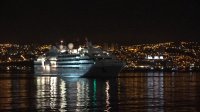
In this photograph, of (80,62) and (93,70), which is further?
(80,62)

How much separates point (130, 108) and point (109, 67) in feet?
225

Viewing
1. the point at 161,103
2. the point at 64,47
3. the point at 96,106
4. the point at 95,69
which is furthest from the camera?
the point at 64,47

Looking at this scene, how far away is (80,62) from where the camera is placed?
11562cm

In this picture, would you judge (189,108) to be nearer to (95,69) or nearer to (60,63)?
(95,69)

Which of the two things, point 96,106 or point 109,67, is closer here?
point 96,106

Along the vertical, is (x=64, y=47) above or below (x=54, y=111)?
above

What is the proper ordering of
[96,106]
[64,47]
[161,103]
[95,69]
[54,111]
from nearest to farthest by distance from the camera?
[54,111] < [96,106] < [161,103] < [95,69] < [64,47]

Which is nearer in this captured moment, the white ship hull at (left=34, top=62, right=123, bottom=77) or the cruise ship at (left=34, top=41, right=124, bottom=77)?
the white ship hull at (left=34, top=62, right=123, bottom=77)

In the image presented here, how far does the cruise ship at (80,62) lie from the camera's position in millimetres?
110375

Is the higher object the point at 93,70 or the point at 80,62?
the point at 80,62

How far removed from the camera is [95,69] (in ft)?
362

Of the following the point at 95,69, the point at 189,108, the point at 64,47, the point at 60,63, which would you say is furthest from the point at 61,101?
the point at 64,47

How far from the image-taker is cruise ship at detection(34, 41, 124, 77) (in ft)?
362

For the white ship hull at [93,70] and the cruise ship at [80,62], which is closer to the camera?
the white ship hull at [93,70]
